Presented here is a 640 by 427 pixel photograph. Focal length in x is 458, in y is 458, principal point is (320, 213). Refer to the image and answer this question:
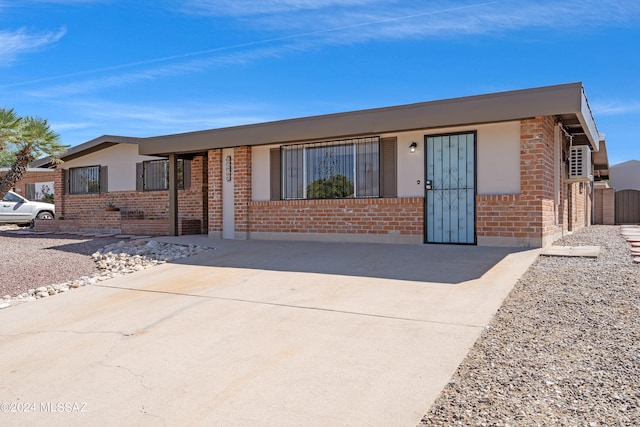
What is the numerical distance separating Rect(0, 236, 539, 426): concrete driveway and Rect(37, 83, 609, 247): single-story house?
201 centimetres

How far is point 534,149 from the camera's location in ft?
27.5

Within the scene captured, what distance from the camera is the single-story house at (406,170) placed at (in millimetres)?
8438

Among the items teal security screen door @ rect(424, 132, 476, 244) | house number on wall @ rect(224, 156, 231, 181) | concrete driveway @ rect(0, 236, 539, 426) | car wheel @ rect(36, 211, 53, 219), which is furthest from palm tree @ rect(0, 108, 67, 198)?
teal security screen door @ rect(424, 132, 476, 244)

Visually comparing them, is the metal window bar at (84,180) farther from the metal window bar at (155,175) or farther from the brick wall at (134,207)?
the metal window bar at (155,175)

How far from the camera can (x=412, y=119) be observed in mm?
9039

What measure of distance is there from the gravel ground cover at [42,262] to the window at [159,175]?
3.38 metres

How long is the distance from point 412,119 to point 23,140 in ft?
42.5

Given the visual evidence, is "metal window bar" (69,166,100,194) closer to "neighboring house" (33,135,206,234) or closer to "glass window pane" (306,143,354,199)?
"neighboring house" (33,135,206,234)

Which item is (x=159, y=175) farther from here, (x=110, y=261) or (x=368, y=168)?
(x=368, y=168)

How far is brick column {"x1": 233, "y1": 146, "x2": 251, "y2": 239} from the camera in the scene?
11.6 meters

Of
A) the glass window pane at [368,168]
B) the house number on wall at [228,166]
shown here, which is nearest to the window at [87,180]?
the house number on wall at [228,166]

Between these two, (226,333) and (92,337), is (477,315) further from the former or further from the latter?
(92,337)

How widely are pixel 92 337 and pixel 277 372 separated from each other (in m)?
2.27

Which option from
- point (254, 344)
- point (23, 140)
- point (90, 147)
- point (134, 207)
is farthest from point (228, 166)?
point (254, 344)
